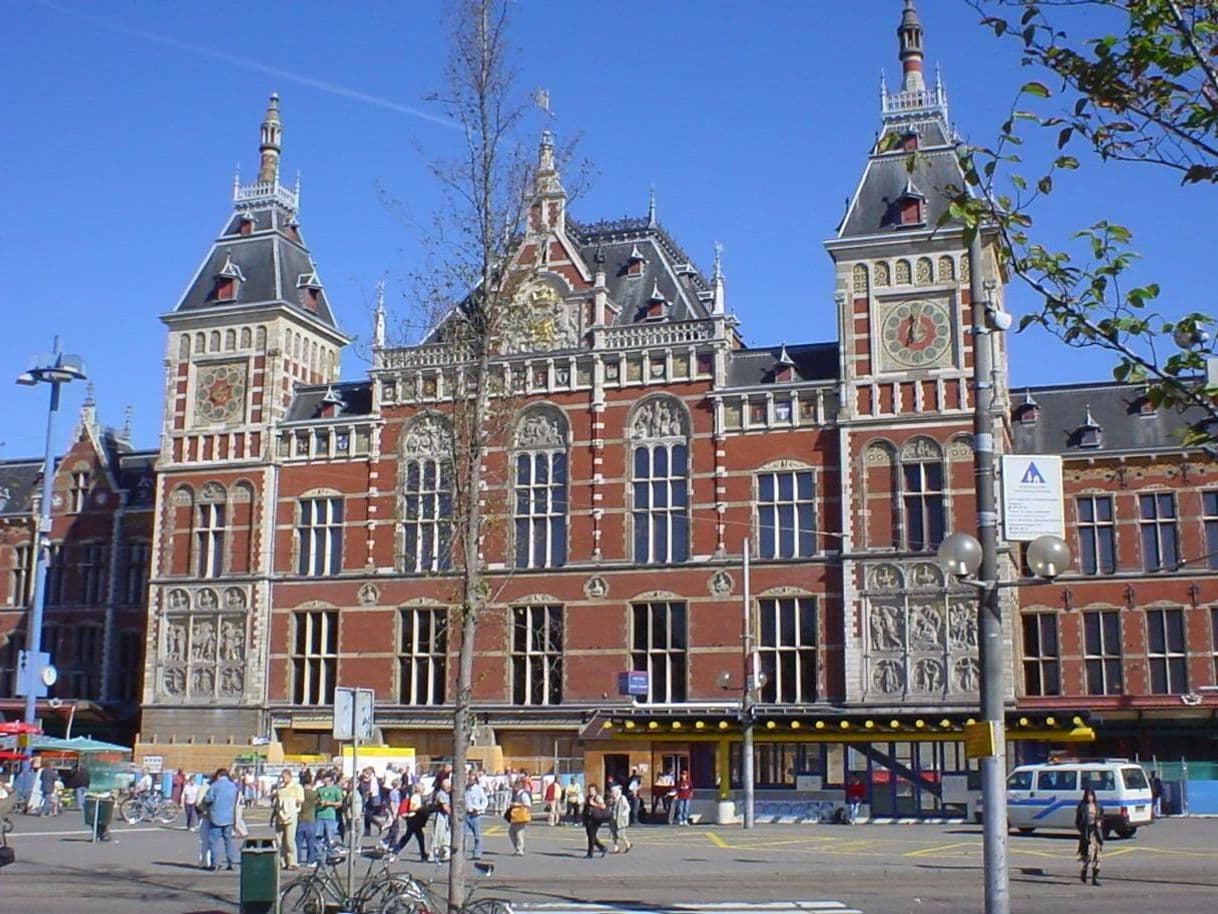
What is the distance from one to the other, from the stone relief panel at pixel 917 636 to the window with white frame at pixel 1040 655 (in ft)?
12.8

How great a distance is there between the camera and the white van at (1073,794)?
100 feet

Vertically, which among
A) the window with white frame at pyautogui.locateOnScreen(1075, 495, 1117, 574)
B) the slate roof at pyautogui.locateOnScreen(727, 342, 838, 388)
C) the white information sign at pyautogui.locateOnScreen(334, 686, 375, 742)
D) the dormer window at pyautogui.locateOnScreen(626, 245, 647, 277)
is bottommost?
the white information sign at pyautogui.locateOnScreen(334, 686, 375, 742)

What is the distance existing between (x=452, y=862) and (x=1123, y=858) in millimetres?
15092

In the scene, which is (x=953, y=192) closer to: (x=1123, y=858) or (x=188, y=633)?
(x=1123, y=858)

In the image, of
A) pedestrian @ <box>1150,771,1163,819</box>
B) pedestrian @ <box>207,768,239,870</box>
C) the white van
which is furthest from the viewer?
pedestrian @ <box>1150,771,1163,819</box>

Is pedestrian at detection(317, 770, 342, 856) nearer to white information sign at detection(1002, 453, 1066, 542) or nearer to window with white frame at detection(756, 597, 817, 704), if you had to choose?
white information sign at detection(1002, 453, 1066, 542)

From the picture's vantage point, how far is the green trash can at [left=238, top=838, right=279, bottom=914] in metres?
15.7

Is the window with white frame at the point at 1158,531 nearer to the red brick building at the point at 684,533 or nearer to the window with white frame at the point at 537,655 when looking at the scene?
the red brick building at the point at 684,533

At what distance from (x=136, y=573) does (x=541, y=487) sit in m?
19.6

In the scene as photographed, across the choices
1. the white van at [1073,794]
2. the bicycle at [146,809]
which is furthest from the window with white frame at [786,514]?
the bicycle at [146,809]

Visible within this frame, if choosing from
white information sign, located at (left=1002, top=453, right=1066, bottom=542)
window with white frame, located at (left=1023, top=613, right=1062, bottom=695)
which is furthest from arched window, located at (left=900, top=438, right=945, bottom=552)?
white information sign, located at (left=1002, top=453, right=1066, bottom=542)

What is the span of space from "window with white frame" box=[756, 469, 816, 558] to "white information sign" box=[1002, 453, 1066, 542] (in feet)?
98.8

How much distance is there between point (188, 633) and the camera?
165ft

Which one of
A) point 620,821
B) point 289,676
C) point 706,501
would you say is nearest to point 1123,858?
point 620,821
